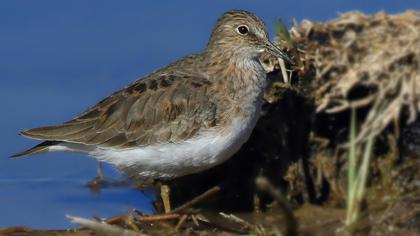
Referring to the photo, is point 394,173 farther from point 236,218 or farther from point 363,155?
point 236,218

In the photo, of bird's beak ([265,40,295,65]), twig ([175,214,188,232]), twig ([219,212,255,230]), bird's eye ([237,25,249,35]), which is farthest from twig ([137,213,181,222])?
bird's eye ([237,25,249,35])

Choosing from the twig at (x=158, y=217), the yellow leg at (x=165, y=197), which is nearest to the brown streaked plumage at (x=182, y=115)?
the yellow leg at (x=165, y=197)

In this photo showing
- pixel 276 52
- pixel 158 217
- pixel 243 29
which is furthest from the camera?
pixel 243 29

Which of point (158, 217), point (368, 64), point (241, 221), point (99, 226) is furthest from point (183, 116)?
point (99, 226)

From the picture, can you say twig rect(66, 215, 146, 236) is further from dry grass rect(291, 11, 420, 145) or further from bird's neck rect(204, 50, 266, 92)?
bird's neck rect(204, 50, 266, 92)

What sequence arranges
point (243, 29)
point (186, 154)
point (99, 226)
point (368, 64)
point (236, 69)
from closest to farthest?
point (99, 226) < point (368, 64) < point (186, 154) < point (236, 69) < point (243, 29)

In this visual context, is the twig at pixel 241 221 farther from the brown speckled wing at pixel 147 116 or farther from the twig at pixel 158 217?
the brown speckled wing at pixel 147 116

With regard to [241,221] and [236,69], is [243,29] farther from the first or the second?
[241,221]
